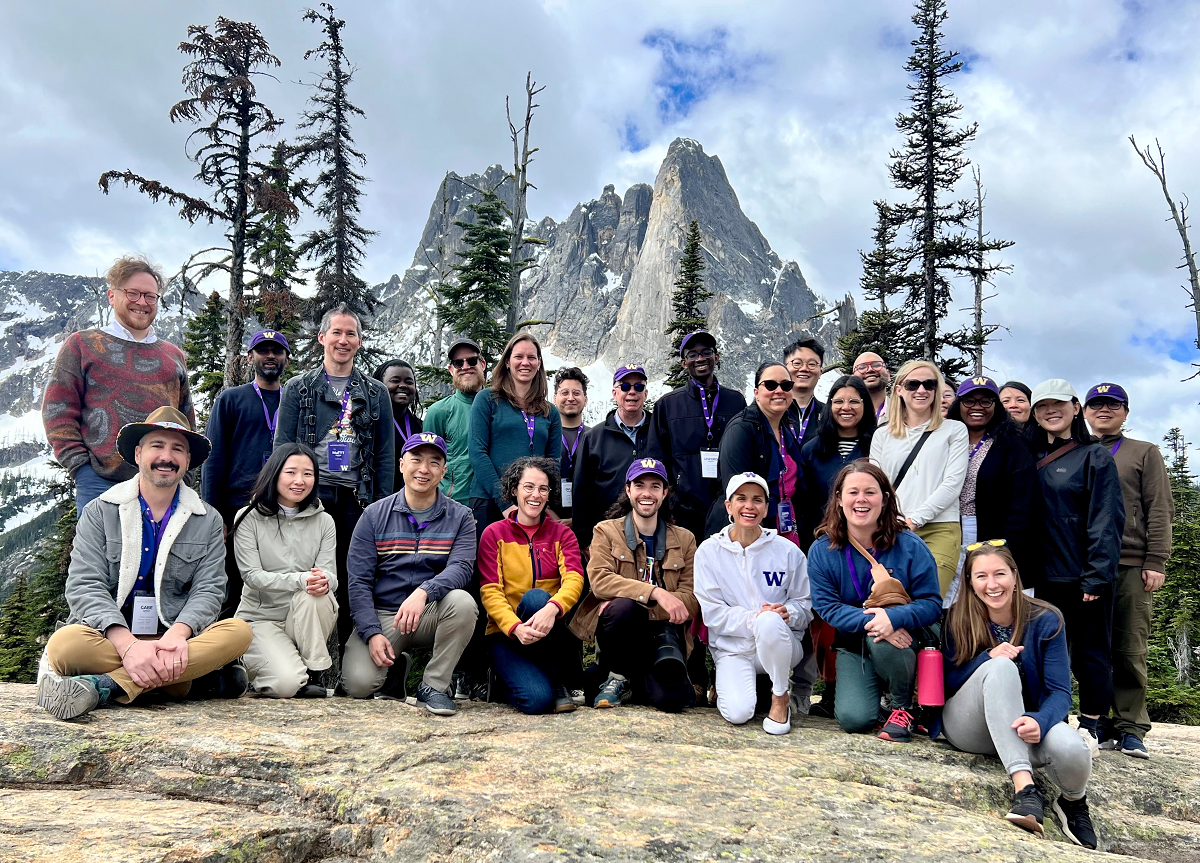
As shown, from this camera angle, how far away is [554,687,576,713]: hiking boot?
4.65 meters

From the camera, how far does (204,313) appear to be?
84.8 feet

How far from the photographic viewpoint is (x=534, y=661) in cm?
490

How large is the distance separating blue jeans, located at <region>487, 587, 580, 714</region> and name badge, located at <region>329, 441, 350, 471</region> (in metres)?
1.74

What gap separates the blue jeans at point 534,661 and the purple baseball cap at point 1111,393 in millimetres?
4562

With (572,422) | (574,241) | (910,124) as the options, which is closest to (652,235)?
(574,241)

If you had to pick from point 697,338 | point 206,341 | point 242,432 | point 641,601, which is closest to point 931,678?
point 641,601

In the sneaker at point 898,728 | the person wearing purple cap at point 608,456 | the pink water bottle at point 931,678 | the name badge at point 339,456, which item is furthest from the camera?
the person wearing purple cap at point 608,456

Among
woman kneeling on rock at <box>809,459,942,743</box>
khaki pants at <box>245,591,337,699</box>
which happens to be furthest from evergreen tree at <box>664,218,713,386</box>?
khaki pants at <box>245,591,337,699</box>

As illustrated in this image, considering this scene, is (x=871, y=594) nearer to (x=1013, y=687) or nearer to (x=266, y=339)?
(x=1013, y=687)

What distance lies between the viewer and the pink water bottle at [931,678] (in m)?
4.00

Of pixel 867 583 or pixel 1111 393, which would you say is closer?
pixel 867 583

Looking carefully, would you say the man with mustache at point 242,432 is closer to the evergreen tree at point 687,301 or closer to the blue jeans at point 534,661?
the blue jeans at point 534,661

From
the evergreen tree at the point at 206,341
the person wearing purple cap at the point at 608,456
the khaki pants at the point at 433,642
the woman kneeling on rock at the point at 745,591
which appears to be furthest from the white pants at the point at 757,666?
the evergreen tree at the point at 206,341

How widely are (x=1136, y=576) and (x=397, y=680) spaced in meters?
5.61
